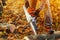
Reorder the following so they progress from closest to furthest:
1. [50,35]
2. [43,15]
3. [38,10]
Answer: [50,35], [38,10], [43,15]

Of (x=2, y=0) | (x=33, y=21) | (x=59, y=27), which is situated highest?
(x=2, y=0)

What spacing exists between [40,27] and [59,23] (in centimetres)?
23

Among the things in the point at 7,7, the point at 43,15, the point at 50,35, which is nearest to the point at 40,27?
the point at 43,15

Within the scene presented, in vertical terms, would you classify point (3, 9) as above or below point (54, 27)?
above

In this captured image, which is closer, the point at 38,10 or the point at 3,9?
the point at 38,10

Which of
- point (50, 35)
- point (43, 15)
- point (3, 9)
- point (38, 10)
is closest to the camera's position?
point (50, 35)

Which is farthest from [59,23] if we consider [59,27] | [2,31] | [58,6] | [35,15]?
[2,31]

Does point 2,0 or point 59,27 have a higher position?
point 2,0

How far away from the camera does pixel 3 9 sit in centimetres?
244

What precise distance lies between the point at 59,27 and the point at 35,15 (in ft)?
1.13

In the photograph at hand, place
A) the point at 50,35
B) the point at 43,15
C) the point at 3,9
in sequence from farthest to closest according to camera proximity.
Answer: the point at 3,9, the point at 43,15, the point at 50,35

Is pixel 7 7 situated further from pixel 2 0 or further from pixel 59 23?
pixel 59 23

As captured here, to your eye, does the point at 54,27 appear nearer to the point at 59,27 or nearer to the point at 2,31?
the point at 59,27

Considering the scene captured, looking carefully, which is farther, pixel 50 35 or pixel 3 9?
pixel 3 9
